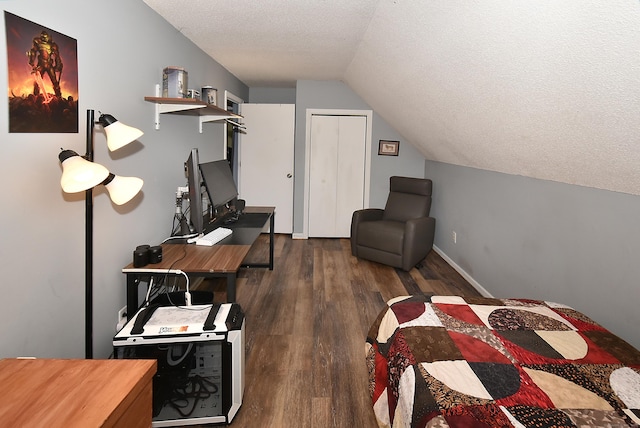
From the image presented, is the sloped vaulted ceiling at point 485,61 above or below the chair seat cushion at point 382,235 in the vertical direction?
above

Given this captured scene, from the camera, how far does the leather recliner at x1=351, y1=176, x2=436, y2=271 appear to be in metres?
4.57

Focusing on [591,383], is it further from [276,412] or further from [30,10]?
[30,10]

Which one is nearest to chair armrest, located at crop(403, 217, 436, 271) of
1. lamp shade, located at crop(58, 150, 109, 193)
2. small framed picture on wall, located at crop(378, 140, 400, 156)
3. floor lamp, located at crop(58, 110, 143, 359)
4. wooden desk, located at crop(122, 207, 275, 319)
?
small framed picture on wall, located at crop(378, 140, 400, 156)

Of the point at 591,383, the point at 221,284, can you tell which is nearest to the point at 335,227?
the point at 221,284

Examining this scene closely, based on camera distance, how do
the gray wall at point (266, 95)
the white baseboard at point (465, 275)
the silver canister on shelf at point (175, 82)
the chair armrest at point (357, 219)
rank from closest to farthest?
the silver canister on shelf at point (175, 82), the white baseboard at point (465, 275), the chair armrest at point (357, 219), the gray wall at point (266, 95)

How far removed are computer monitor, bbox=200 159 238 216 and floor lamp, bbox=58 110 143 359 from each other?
1.24 m

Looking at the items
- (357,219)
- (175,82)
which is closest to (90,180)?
(175,82)

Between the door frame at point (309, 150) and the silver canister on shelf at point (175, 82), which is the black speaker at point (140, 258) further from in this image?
the door frame at point (309, 150)

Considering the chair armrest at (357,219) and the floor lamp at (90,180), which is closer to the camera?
the floor lamp at (90,180)

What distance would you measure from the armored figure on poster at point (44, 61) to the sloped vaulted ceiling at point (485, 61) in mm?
1143

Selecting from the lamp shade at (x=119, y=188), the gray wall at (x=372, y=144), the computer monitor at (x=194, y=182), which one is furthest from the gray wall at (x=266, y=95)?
the lamp shade at (x=119, y=188)

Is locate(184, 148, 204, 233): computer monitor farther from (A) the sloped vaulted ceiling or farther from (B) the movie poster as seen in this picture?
(A) the sloped vaulted ceiling

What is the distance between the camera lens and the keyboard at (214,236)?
2.71m

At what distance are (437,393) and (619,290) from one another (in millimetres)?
1482
